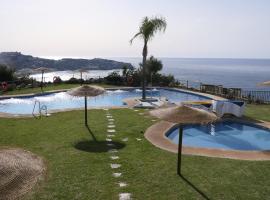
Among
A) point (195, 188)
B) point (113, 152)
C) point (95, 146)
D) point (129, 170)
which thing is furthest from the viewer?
point (95, 146)

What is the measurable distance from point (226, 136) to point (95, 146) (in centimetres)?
702

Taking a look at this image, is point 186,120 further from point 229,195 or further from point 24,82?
point 24,82

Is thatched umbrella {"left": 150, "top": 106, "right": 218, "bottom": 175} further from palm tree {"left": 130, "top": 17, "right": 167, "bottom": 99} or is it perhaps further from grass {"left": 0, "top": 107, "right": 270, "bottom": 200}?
palm tree {"left": 130, "top": 17, "right": 167, "bottom": 99}

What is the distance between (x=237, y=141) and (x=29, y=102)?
51.6 ft

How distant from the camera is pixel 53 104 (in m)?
24.2

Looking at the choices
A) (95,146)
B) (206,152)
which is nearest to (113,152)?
(95,146)

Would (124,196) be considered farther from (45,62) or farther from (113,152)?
(45,62)

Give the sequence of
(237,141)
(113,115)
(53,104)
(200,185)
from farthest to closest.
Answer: (53,104) < (113,115) < (237,141) < (200,185)

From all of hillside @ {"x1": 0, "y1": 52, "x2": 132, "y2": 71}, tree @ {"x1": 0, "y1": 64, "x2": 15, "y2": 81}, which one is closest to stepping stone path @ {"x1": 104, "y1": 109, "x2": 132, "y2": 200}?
tree @ {"x1": 0, "y1": 64, "x2": 15, "y2": 81}

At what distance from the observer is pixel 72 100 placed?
26.3m

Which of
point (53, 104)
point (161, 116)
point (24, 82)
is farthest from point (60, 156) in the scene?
point (24, 82)

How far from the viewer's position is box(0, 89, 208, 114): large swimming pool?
73.7ft

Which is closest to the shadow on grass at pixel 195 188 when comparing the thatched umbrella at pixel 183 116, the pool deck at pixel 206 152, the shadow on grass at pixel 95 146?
the thatched umbrella at pixel 183 116

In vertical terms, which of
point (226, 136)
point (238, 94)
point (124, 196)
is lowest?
point (124, 196)
